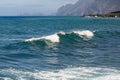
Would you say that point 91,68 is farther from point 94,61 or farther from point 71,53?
point 71,53

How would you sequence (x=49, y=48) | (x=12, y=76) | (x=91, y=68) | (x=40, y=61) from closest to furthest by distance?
(x=12, y=76)
(x=91, y=68)
(x=40, y=61)
(x=49, y=48)

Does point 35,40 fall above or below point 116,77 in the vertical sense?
above

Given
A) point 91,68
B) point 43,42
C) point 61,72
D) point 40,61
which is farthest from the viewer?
point 43,42

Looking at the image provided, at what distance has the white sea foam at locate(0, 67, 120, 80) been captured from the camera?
21875 mm

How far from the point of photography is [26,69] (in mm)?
24562

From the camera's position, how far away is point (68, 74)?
2302 centimetres

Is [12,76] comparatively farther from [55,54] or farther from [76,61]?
[55,54]

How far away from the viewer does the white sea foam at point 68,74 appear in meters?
21.9

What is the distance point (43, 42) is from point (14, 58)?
1251cm

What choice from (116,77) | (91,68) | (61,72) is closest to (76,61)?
(91,68)

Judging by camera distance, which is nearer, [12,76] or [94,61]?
[12,76]

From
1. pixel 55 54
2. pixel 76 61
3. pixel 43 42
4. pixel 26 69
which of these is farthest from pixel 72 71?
pixel 43 42

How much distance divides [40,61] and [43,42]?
44.7 ft

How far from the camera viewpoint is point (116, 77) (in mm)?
22094
